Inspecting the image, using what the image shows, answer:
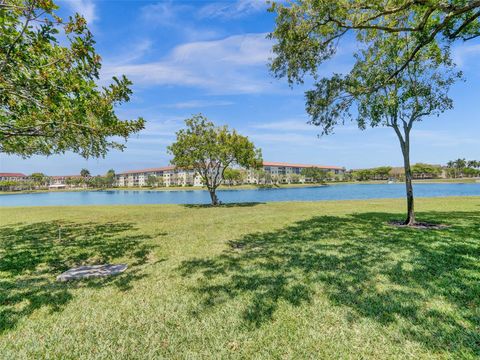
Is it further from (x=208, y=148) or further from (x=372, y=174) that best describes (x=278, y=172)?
(x=208, y=148)

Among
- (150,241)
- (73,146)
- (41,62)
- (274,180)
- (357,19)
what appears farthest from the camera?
(274,180)

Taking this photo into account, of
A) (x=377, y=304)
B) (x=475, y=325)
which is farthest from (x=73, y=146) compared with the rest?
(x=475, y=325)

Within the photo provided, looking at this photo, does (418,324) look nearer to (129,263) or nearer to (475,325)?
(475,325)

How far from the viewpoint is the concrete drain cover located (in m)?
6.48

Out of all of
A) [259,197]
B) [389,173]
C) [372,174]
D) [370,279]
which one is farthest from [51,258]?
[389,173]

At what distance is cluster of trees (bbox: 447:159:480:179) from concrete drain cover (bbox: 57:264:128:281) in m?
175

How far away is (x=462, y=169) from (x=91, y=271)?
593 ft

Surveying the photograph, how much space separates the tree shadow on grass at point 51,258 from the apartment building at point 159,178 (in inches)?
5012

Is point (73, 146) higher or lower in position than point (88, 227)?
higher

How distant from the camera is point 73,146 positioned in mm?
13391

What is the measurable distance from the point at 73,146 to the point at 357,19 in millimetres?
14863

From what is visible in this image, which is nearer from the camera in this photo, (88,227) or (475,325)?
(475,325)

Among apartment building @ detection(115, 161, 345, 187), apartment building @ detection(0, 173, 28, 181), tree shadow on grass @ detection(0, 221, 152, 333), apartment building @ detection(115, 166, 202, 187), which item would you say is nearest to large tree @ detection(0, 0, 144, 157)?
tree shadow on grass @ detection(0, 221, 152, 333)

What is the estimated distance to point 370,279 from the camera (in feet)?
18.7
